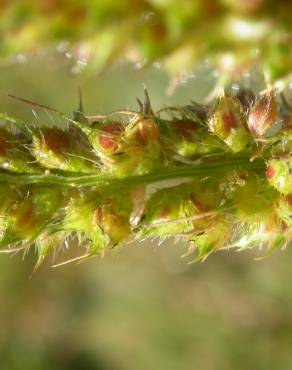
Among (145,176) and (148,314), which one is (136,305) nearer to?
(148,314)

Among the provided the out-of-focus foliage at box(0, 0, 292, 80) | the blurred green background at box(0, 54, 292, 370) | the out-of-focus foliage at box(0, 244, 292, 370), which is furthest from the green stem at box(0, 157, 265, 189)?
the out-of-focus foliage at box(0, 244, 292, 370)

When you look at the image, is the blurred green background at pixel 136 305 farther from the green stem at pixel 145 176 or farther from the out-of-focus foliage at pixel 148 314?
the green stem at pixel 145 176

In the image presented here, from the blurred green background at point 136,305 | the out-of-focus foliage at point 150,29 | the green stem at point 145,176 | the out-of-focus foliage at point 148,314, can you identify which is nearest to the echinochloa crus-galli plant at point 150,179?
Result: the green stem at point 145,176

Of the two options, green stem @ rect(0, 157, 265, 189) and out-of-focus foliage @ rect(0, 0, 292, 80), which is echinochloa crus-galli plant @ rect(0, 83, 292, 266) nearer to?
green stem @ rect(0, 157, 265, 189)

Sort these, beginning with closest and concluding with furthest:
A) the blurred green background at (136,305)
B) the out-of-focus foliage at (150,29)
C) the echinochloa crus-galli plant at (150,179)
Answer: the out-of-focus foliage at (150,29), the echinochloa crus-galli plant at (150,179), the blurred green background at (136,305)

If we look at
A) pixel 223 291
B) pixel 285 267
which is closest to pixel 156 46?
pixel 285 267

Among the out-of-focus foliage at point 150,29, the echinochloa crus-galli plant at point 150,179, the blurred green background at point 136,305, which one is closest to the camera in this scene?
the out-of-focus foliage at point 150,29
